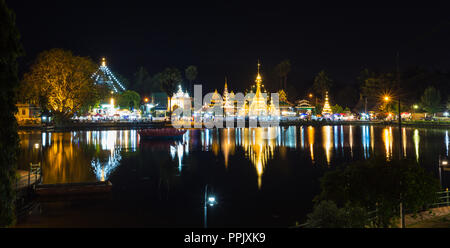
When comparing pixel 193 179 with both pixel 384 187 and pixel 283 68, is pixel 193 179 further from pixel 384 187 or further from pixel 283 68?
pixel 283 68

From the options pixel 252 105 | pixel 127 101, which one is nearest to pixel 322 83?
pixel 252 105

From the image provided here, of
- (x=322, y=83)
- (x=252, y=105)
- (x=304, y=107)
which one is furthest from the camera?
(x=322, y=83)

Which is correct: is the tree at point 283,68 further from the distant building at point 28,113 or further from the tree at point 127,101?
the distant building at point 28,113

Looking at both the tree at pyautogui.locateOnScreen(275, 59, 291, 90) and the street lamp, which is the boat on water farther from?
the tree at pyautogui.locateOnScreen(275, 59, 291, 90)

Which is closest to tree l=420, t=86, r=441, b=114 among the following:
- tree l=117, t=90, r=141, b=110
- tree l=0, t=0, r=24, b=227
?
tree l=117, t=90, r=141, b=110

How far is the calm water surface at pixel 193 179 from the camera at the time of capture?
12.0 m

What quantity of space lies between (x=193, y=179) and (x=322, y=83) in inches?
3438

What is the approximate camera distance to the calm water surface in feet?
39.4

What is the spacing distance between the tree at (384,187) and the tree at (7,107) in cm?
714

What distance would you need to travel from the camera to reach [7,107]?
672 cm

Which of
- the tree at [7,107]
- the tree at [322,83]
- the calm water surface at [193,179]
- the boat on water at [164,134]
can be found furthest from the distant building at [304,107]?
the tree at [7,107]
